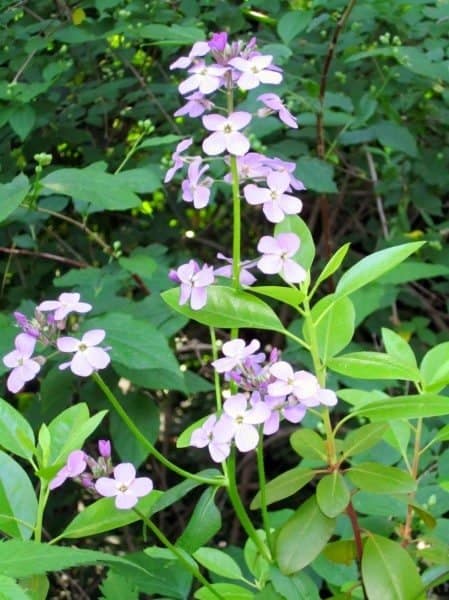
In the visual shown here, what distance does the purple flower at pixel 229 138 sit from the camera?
2.92ft

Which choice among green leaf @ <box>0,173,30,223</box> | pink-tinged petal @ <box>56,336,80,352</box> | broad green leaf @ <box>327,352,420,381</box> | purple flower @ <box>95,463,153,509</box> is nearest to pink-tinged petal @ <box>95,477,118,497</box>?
purple flower @ <box>95,463,153,509</box>

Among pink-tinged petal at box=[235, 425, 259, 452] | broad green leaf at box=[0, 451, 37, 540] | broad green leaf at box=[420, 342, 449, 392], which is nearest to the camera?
pink-tinged petal at box=[235, 425, 259, 452]

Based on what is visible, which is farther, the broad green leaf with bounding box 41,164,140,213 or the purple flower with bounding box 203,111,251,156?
the broad green leaf with bounding box 41,164,140,213

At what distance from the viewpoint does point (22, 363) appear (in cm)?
94

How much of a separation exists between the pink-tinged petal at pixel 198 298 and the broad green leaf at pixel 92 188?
607 millimetres

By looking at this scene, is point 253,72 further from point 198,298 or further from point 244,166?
point 198,298

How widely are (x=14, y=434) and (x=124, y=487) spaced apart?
0.15 m

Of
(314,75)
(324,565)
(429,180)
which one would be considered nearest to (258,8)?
(314,75)

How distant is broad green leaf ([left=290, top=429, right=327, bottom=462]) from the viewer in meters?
0.98

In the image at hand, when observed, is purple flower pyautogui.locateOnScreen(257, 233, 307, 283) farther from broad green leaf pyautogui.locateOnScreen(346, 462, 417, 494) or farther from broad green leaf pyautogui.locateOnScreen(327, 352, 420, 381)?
broad green leaf pyautogui.locateOnScreen(346, 462, 417, 494)

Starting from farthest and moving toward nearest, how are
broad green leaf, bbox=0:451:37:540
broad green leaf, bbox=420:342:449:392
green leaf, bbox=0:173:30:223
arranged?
green leaf, bbox=0:173:30:223, broad green leaf, bbox=420:342:449:392, broad green leaf, bbox=0:451:37:540

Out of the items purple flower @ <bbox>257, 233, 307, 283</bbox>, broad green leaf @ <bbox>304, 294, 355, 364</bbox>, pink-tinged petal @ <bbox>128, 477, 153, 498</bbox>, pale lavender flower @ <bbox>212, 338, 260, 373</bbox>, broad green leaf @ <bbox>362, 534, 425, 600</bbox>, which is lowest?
broad green leaf @ <bbox>362, 534, 425, 600</bbox>

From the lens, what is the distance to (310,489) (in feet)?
7.84

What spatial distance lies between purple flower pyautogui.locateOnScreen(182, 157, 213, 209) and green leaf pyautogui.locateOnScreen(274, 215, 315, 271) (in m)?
0.07
